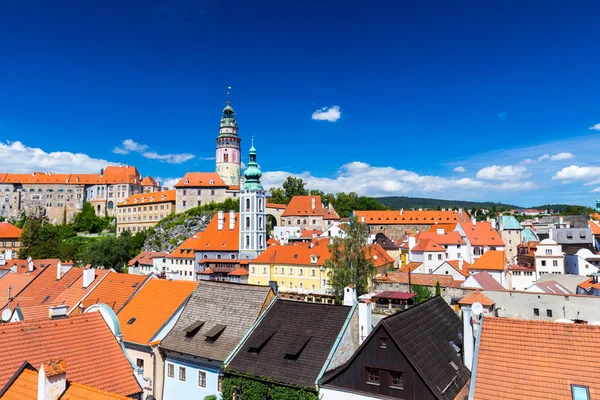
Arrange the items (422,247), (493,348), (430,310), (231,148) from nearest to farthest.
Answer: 1. (493,348)
2. (430,310)
3. (422,247)
4. (231,148)

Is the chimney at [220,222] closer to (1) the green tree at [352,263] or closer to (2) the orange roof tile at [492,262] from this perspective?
(1) the green tree at [352,263]

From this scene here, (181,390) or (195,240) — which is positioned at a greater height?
(195,240)

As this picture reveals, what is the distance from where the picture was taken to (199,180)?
104 metres

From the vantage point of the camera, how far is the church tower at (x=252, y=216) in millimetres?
65250

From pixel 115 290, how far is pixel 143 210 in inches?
3409

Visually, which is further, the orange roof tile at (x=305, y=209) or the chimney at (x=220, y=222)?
the orange roof tile at (x=305, y=209)

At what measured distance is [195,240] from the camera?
7238cm

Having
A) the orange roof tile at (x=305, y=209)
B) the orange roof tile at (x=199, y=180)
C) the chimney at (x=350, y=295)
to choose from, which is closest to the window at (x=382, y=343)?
the chimney at (x=350, y=295)

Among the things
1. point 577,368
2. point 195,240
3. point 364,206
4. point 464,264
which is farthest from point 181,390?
point 364,206

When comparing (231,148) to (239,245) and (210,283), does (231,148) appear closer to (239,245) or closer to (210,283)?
(239,245)

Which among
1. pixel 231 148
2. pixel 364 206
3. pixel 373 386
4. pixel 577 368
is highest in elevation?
pixel 231 148

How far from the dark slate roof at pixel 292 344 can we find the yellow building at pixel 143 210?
293 ft

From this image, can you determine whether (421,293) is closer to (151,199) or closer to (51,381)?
(51,381)

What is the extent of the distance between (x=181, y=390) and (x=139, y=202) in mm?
96983
